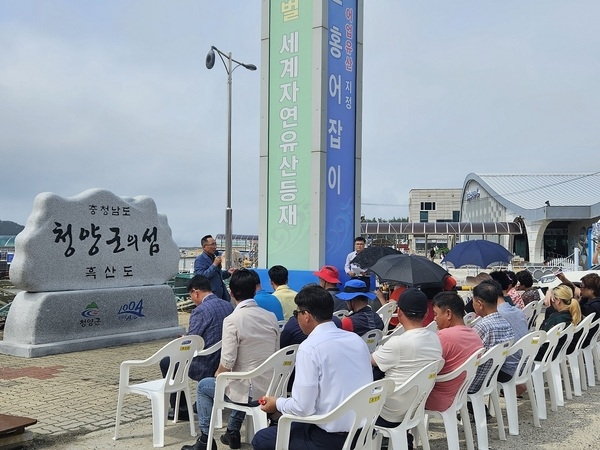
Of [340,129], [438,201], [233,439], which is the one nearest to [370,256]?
[340,129]

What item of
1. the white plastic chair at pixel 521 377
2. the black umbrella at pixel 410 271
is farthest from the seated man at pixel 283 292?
the white plastic chair at pixel 521 377

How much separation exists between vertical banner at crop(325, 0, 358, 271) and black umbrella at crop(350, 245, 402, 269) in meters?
0.89

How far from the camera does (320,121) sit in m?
9.34

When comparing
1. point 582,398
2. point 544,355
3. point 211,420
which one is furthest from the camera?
point 582,398

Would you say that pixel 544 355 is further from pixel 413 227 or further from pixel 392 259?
pixel 413 227

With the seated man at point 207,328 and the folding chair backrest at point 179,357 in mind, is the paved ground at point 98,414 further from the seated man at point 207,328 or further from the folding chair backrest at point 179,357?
the seated man at point 207,328

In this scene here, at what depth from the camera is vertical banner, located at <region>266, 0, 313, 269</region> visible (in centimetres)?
954

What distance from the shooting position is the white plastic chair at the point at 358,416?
3.02 meters

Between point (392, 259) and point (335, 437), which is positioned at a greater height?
point (392, 259)

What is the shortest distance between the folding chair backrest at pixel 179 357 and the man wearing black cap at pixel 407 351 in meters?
1.57

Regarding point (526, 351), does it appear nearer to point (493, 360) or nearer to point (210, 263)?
point (493, 360)

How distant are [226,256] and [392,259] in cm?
944

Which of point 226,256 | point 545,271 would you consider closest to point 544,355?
point 226,256

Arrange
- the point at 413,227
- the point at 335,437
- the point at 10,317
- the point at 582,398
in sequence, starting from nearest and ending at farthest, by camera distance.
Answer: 1. the point at 335,437
2. the point at 582,398
3. the point at 10,317
4. the point at 413,227
